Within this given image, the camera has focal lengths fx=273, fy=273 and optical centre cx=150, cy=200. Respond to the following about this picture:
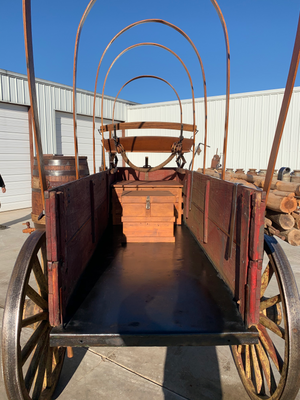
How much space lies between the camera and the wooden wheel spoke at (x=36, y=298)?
6.03 ft

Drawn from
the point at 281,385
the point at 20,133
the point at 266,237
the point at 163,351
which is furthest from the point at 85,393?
the point at 20,133

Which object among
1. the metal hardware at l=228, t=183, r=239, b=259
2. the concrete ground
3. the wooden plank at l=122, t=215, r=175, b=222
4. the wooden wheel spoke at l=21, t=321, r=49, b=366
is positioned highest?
the metal hardware at l=228, t=183, r=239, b=259

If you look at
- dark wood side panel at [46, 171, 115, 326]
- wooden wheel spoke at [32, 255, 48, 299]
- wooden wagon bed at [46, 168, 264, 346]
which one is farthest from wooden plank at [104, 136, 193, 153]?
wooden wheel spoke at [32, 255, 48, 299]

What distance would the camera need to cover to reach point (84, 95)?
11.8 metres

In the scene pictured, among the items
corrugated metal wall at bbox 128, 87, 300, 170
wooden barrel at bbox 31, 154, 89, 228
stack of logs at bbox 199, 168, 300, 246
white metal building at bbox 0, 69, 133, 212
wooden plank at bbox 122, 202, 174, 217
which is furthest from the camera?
corrugated metal wall at bbox 128, 87, 300, 170

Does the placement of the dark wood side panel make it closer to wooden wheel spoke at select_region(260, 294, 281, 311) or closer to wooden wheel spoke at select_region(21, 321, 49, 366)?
wooden wheel spoke at select_region(21, 321, 49, 366)

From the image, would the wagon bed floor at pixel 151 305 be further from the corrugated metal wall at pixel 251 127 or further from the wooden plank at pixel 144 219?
the corrugated metal wall at pixel 251 127

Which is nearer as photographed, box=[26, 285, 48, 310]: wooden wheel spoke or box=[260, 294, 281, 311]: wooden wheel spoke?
box=[26, 285, 48, 310]: wooden wheel spoke

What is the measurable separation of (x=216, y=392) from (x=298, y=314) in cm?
104

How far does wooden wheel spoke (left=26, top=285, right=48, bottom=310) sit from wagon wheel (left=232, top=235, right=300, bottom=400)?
1.63 m

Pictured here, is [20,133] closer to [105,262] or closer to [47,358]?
[105,262]

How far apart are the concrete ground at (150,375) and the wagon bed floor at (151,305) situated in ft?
2.47

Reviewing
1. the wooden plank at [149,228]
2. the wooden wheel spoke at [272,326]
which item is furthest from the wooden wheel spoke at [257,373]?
the wooden plank at [149,228]

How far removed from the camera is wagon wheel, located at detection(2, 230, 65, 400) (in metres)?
1.58
